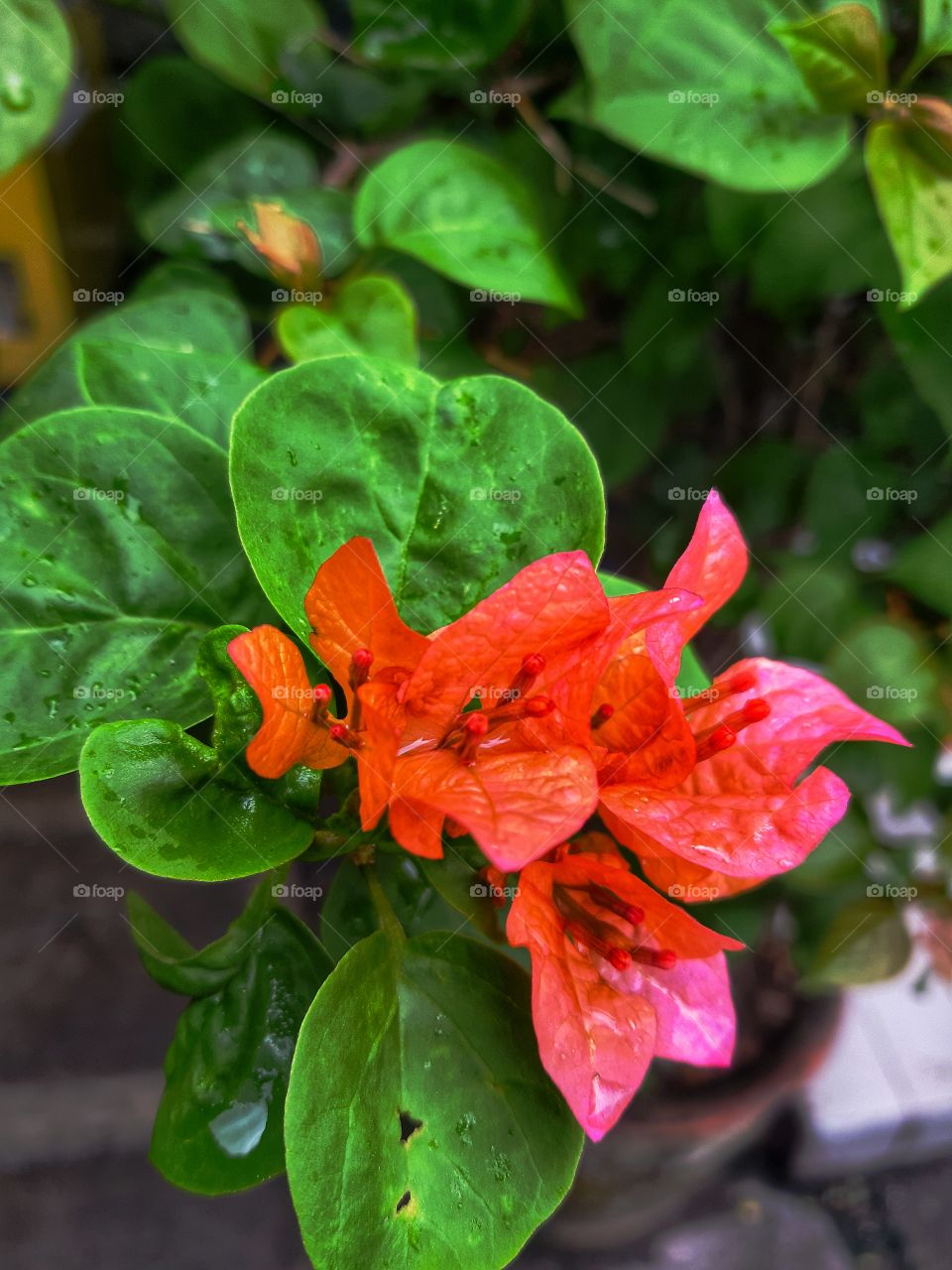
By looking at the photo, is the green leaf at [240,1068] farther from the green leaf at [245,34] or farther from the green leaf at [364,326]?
the green leaf at [245,34]

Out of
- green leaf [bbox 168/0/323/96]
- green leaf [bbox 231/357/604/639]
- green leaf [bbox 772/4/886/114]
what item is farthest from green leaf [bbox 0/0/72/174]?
green leaf [bbox 772/4/886/114]

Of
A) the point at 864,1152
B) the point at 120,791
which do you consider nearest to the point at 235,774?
the point at 120,791

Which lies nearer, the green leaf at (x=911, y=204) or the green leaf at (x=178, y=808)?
the green leaf at (x=178, y=808)

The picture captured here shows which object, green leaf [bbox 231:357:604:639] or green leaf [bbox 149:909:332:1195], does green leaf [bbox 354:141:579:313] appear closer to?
green leaf [bbox 231:357:604:639]

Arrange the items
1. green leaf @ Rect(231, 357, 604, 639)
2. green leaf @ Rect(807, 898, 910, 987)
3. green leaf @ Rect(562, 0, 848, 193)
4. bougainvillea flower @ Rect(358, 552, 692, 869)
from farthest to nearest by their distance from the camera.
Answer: green leaf @ Rect(807, 898, 910, 987), green leaf @ Rect(562, 0, 848, 193), green leaf @ Rect(231, 357, 604, 639), bougainvillea flower @ Rect(358, 552, 692, 869)

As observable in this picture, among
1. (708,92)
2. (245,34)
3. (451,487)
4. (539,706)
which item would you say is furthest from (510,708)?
(245,34)

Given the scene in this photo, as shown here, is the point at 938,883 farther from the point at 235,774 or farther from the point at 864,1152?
the point at 235,774

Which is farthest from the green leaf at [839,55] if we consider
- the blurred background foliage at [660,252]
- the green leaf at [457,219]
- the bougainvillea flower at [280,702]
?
the bougainvillea flower at [280,702]
